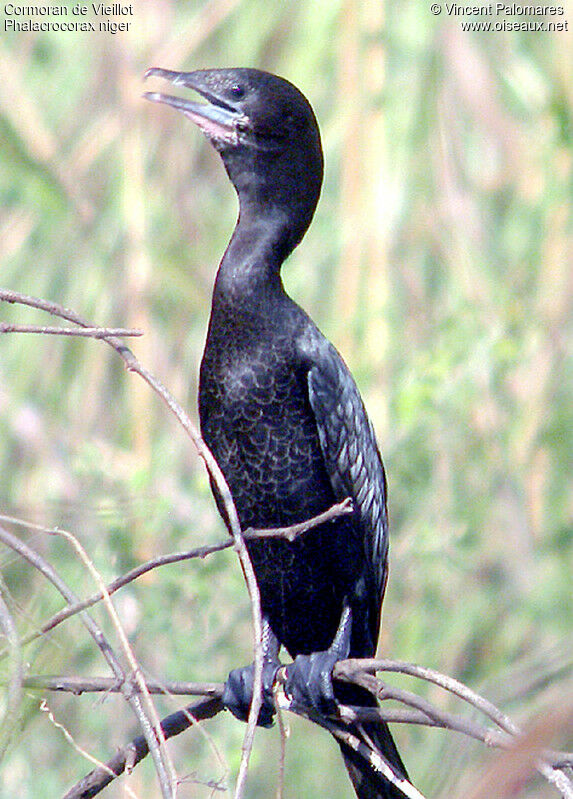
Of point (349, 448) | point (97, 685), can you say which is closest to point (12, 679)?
point (97, 685)

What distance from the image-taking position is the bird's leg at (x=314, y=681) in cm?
280

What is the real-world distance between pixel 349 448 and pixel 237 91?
2.74 ft

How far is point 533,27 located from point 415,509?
6.02 feet

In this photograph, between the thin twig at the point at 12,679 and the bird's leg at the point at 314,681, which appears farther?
the bird's leg at the point at 314,681

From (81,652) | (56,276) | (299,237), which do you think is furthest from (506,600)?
(299,237)

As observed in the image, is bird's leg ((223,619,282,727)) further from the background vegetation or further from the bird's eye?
the bird's eye

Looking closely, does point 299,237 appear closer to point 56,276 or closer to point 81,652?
point 81,652

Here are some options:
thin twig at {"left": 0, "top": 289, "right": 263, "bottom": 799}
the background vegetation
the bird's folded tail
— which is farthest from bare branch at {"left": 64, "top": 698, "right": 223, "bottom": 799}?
the background vegetation

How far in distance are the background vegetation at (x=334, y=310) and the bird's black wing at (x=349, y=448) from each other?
1073mm

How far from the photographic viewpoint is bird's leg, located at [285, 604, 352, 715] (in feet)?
9.20

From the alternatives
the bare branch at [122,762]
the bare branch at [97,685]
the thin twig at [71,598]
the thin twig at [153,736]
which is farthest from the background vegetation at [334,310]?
the thin twig at [153,736]

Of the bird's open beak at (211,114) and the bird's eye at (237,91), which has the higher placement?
the bird's eye at (237,91)

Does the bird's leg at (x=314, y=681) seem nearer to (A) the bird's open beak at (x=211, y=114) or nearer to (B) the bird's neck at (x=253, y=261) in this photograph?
(B) the bird's neck at (x=253, y=261)

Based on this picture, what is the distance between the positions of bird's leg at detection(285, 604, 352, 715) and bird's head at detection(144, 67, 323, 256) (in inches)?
36.4
